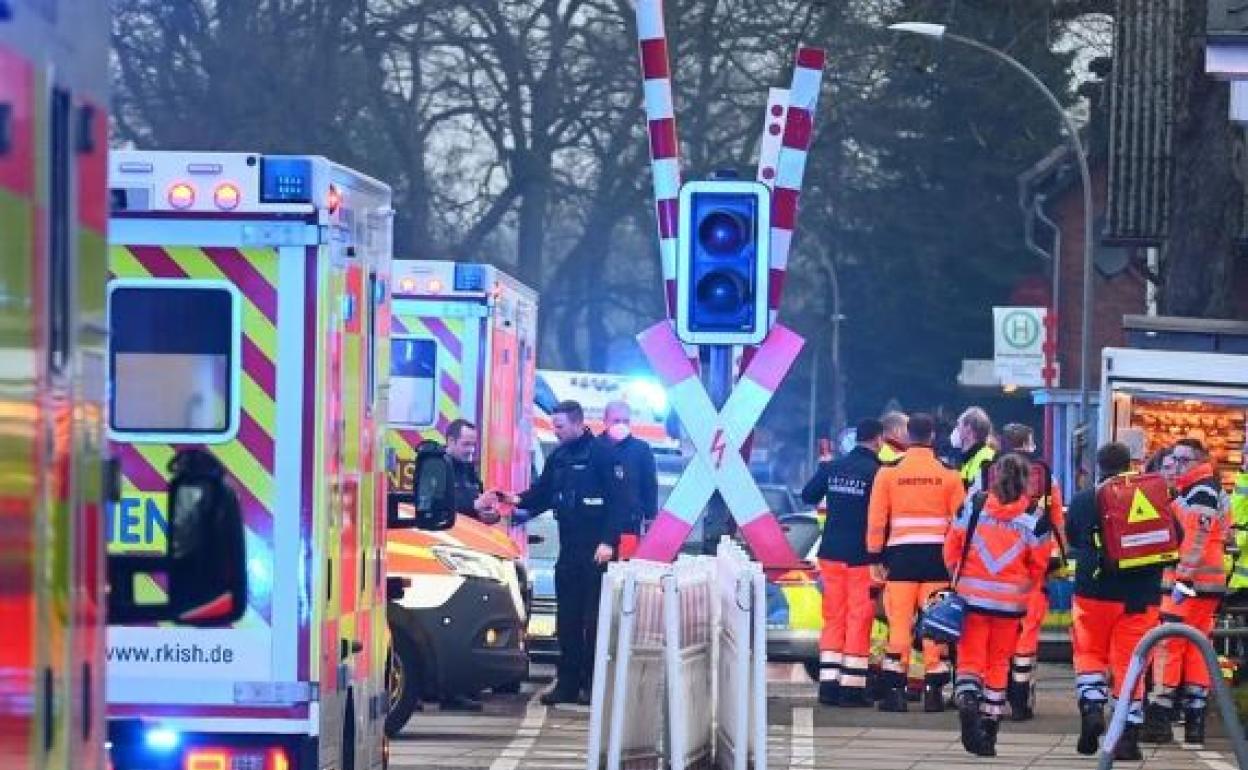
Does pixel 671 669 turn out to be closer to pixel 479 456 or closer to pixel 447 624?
pixel 447 624

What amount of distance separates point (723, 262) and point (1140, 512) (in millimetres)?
5331

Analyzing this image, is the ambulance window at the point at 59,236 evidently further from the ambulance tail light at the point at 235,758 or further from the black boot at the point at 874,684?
the black boot at the point at 874,684

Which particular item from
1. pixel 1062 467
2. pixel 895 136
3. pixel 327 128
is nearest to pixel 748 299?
pixel 1062 467

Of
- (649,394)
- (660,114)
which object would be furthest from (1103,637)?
(649,394)

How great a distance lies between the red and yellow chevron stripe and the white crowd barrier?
1.90 m

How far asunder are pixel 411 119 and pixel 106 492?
43767 millimetres

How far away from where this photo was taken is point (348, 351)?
36.6ft

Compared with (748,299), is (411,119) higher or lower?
higher

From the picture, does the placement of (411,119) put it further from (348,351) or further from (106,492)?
(106,492)

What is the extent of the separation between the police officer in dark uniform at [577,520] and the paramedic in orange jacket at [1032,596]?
98.3 inches

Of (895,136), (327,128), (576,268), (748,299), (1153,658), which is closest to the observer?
(748,299)

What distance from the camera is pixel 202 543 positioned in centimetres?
561

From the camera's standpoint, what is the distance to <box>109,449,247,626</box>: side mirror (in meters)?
5.58

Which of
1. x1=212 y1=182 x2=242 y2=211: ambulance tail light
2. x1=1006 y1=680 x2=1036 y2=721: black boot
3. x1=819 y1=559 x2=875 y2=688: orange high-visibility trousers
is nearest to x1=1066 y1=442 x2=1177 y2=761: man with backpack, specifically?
x1=1006 y1=680 x2=1036 y2=721: black boot
